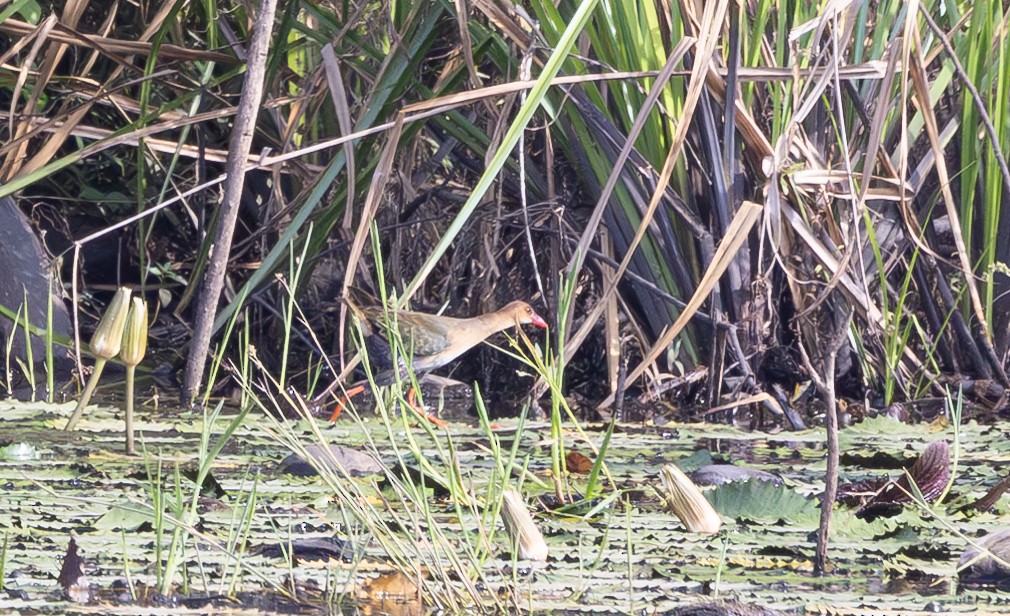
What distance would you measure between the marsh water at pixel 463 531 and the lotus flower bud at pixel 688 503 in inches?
1.1

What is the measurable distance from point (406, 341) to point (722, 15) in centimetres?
Answer: 162

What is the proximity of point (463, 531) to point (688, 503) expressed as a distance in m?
0.46

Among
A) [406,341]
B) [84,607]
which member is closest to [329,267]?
[406,341]

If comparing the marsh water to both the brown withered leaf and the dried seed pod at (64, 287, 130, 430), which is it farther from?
the dried seed pod at (64, 287, 130, 430)

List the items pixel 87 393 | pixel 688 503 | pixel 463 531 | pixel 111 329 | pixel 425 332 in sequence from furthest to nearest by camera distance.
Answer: pixel 425 332, pixel 87 393, pixel 111 329, pixel 688 503, pixel 463 531

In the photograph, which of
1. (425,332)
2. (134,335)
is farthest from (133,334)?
(425,332)

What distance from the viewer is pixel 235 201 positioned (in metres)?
3.24

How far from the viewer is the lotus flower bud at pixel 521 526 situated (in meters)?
1.89

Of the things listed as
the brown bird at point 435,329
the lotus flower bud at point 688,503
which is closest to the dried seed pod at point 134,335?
the lotus flower bud at point 688,503

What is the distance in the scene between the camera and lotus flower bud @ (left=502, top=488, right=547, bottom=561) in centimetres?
189

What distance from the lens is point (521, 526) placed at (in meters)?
1.89

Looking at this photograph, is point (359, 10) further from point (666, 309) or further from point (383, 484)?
point (383, 484)

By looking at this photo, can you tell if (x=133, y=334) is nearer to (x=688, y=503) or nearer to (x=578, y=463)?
(x=578, y=463)

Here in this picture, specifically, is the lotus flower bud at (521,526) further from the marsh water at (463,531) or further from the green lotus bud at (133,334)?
the green lotus bud at (133,334)
